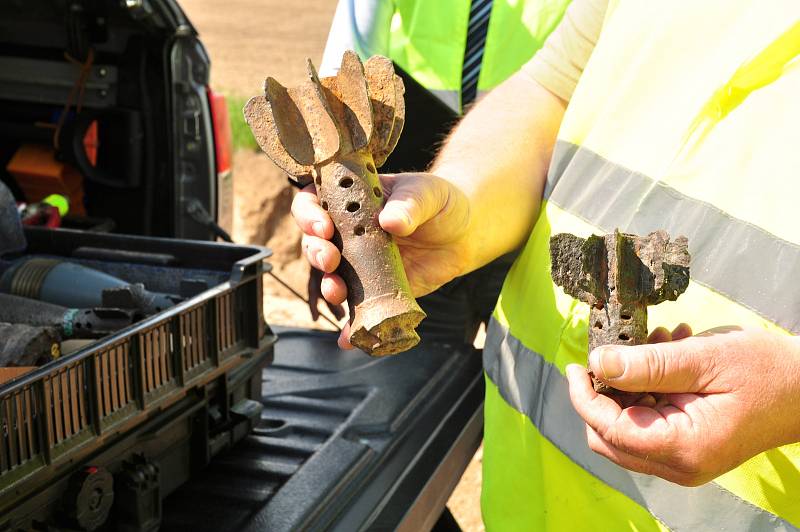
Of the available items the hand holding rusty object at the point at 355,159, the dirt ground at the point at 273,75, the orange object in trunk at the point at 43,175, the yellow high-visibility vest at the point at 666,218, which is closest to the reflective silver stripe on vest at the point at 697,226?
the yellow high-visibility vest at the point at 666,218

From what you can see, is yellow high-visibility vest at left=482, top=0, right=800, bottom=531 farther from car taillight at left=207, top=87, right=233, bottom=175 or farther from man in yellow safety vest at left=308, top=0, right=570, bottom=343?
car taillight at left=207, top=87, right=233, bottom=175

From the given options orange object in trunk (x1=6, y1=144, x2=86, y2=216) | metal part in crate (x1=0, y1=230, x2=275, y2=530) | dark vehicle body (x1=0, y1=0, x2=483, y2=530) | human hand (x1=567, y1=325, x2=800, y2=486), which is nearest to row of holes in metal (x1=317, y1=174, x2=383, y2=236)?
human hand (x1=567, y1=325, x2=800, y2=486)

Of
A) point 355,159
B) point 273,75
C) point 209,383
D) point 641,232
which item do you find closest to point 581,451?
point 641,232

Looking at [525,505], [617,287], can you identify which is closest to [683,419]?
[617,287]

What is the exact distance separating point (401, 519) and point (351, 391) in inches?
29.3

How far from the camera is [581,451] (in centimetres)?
172

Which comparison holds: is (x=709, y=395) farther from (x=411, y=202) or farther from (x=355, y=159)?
(x=355, y=159)

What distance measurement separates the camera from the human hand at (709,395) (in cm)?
129

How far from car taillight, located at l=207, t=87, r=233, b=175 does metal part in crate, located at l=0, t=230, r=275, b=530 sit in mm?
1112

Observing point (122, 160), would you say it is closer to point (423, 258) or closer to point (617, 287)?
point (423, 258)

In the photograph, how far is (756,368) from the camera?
4.23 feet

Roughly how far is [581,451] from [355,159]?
657mm

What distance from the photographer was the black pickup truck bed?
213 centimetres

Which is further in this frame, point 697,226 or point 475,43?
point 475,43
